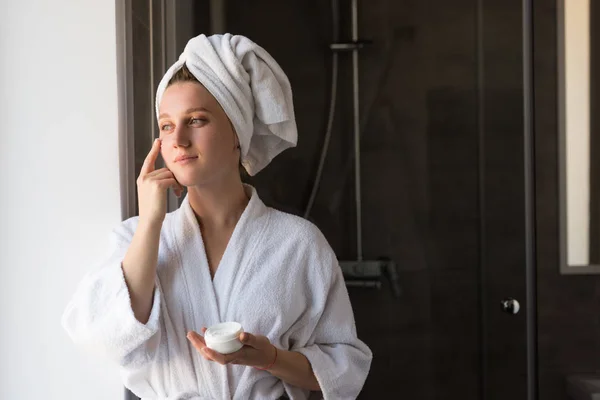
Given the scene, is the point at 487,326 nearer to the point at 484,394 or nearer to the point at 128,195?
the point at 484,394

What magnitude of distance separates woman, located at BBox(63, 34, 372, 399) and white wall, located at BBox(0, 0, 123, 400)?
5.2 inches

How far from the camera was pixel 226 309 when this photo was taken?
1.17 m

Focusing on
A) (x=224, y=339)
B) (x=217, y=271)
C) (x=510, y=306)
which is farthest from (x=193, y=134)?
(x=510, y=306)

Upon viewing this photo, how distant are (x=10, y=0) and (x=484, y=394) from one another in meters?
1.43

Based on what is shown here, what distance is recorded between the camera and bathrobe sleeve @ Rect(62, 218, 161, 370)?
1.08 meters

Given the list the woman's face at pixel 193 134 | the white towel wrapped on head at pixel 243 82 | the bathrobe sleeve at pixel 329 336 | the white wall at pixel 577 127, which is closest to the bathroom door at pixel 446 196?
the white wall at pixel 577 127

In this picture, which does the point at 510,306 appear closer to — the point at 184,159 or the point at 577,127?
the point at 577,127

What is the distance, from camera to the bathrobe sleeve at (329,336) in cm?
122

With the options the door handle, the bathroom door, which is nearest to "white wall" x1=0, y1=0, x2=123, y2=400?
the bathroom door

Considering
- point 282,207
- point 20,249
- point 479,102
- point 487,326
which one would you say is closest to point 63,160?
point 20,249

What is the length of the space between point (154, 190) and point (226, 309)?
25cm

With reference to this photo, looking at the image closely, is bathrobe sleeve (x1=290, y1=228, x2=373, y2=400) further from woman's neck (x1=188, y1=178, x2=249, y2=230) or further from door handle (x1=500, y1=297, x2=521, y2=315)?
door handle (x1=500, y1=297, x2=521, y2=315)

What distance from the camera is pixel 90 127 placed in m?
1.29

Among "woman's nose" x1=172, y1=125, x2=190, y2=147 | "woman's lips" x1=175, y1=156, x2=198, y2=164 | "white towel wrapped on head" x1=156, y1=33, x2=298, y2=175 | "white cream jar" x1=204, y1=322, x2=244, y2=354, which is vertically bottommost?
"white cream jar" x1=204, y1=322, x2=244, y2=354
